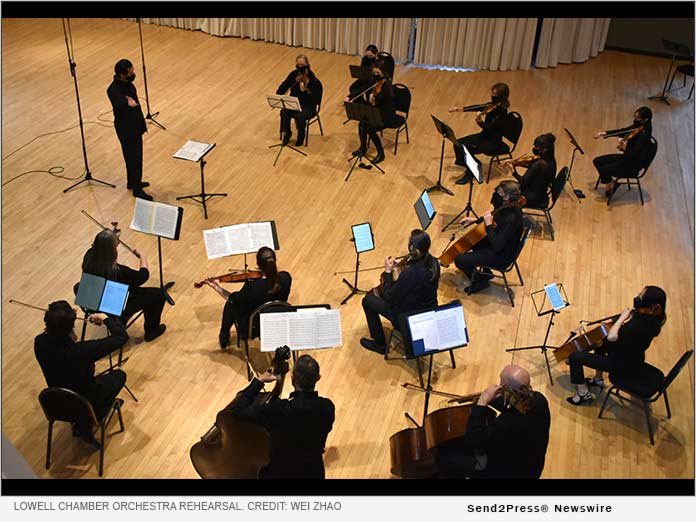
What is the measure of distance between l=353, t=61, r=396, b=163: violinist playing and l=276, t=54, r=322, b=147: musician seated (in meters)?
0.70

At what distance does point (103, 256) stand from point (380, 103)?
14.2ft

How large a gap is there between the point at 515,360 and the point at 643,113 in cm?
345

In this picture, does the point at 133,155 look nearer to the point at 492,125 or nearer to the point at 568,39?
the point at 492,125

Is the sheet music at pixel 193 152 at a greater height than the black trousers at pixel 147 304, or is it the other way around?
the sheet music at pixel 193 152

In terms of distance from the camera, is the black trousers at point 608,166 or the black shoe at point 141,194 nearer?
the black shoe at point 141,194

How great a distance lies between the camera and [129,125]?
301 inches

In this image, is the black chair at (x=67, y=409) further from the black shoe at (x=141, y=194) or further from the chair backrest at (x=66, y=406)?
the black shoe at (x=141, y=194)

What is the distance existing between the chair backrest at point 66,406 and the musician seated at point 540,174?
15.6ft

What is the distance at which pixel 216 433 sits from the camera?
4504 millimetres

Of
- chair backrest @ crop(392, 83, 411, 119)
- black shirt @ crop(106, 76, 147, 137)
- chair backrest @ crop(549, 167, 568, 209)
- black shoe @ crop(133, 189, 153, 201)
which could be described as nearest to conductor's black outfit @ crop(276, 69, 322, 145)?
chair backrest @ crop(392, 83, 411, 119)

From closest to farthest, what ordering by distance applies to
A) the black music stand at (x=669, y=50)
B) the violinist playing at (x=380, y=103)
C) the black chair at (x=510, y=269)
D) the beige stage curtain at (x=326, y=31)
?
the black chair at (x=510, y=269), the violinist playing at (x=380, y=103), the black music stand at (x=669, y=50), the beige stage curtain at (x=326, y=31)

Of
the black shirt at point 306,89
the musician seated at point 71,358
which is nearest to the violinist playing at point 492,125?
the black shirt at point 306,89

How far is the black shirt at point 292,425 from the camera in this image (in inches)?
165

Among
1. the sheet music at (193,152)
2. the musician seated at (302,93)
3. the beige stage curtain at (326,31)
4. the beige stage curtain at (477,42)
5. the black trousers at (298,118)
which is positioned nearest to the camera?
the sheet music at (193,152)
